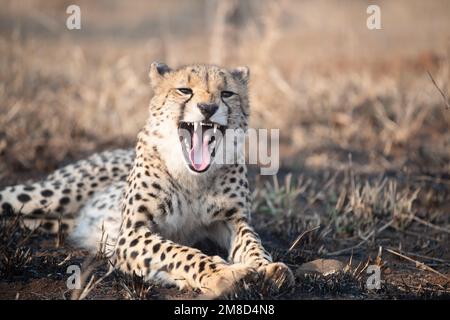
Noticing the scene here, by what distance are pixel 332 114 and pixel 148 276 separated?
3807mm

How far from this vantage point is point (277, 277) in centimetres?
301

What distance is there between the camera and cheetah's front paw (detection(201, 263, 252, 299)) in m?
2.92

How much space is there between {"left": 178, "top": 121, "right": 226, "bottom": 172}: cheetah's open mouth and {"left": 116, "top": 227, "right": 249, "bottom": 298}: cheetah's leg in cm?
44

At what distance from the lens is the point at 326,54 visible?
11.1 meters

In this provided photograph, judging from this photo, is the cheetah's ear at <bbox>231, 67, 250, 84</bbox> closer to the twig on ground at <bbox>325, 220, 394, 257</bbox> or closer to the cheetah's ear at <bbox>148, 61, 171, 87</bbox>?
the cheetah's ear at <bbox>148, 61, 171, 87</bbox>

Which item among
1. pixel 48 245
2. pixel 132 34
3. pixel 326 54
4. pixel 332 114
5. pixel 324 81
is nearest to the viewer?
pixel 48 245

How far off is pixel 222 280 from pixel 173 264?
14.8 inches

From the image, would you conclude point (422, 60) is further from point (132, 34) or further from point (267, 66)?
point (132, 34)

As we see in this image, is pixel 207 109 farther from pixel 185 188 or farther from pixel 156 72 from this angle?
pixel 156 72

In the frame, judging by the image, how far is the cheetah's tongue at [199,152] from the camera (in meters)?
3.50

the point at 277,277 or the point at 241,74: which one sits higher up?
the point at 241,74

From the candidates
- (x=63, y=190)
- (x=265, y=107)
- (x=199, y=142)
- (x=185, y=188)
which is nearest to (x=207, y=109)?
(x=199, y=142)
